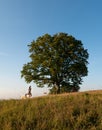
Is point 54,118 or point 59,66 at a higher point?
point 59,66

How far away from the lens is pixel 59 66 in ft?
134

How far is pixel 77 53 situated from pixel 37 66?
7.91 metres

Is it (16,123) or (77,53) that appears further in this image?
(77,53)

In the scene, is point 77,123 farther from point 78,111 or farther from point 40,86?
point 40,86

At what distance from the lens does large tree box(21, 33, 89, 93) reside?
4122cm

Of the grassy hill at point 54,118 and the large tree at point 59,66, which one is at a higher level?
the large tree at point 59,66

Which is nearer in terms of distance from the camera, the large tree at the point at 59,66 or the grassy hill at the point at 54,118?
the grassy hill at the point at 54,118

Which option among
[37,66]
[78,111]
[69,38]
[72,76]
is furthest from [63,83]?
[78,111]

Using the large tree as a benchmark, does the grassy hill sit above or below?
below

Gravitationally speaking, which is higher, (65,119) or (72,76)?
(72,76)

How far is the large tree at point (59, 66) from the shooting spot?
135 feet

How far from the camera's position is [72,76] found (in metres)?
42.1

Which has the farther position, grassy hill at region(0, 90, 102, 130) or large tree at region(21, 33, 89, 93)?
large tree at region(21, 33, 89, 93)

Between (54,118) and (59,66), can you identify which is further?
(59,66)
